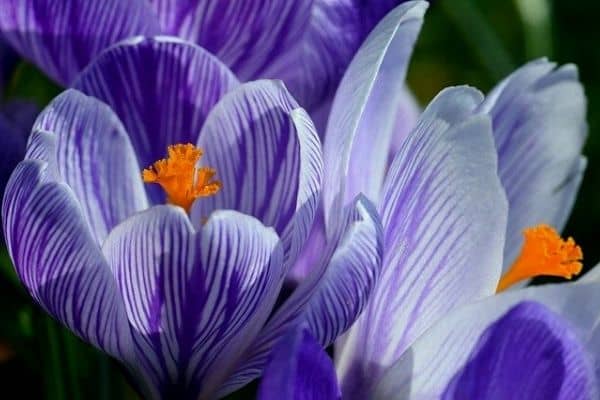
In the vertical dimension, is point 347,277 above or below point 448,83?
above

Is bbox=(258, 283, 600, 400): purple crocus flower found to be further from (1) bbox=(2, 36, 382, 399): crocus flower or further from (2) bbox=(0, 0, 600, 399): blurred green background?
(2) bbox=(0, 0, 600, 399): blurred green background

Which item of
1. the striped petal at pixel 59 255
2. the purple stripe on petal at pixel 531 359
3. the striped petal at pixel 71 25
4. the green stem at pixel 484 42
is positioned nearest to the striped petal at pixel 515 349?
the purple stripe on petal at pixel 531 359

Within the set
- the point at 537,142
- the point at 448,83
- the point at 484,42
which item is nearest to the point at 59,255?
the point at 537,142

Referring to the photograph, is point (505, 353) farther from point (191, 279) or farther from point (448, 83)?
point (448, 83)

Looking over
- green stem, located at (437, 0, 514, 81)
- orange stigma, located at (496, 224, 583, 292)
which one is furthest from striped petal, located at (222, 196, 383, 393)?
green stem, located at (437, 0, 514, 81)

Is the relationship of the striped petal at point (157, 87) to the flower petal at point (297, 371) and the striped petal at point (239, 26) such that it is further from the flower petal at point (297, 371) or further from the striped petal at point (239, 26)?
the flower petal at point (297, 371)

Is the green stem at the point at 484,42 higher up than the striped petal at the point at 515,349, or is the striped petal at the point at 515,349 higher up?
the striped petal at the point at 515,349
